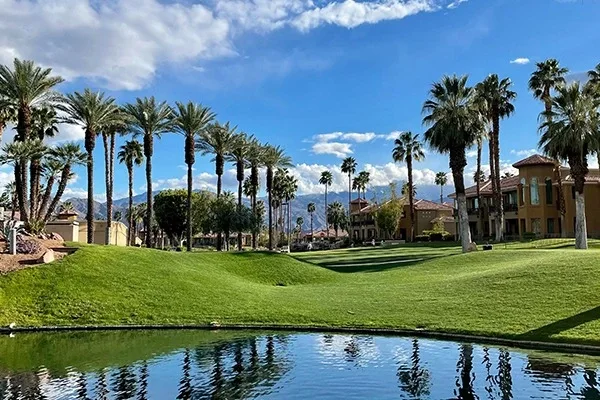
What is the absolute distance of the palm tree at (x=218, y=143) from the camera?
5850cm

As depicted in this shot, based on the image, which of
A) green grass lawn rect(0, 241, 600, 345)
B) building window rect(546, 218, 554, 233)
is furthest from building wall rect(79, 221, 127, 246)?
building window rect(546, 218, 554, 233)

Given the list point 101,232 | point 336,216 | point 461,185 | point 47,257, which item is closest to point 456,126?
point 461,185

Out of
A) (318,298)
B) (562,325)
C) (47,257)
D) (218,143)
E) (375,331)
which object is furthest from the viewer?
(218,143)

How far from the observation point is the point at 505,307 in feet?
73.2

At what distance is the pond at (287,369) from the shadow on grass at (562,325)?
1.68m

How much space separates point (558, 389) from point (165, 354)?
12.0 metres

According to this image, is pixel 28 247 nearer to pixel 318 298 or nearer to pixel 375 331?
pixel 318 298

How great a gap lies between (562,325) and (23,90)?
1510 inches

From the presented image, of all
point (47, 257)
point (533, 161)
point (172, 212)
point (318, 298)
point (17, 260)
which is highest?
point (533, 161)

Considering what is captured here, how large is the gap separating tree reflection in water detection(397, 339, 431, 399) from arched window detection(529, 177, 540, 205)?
175ft

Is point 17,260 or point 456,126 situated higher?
point 456,126

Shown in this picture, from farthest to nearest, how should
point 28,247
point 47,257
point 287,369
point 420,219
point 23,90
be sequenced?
point 420,219
point 23,90
point 28,247
point 47,257
point 287,369

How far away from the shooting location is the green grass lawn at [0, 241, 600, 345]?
20953mm

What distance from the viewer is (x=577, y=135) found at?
131 ft
